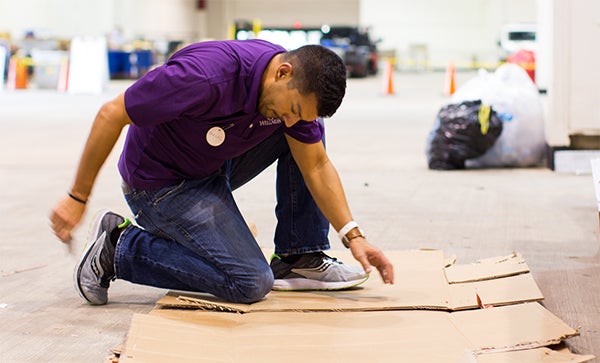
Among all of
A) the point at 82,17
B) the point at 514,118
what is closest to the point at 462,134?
the point at 514,118

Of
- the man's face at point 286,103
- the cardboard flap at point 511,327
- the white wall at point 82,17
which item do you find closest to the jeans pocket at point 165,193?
the man's face at point 286,103

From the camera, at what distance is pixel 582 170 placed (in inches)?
235

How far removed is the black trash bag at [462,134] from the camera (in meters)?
6.22

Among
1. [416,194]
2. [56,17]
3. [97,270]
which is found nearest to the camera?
[97,270]

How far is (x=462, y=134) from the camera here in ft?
20.6

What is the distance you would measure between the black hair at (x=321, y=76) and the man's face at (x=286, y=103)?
0.02 metres

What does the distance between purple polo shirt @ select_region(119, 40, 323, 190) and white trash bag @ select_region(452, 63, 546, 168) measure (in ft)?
12.5

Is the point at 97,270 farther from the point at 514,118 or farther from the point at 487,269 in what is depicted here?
the point at 514,118

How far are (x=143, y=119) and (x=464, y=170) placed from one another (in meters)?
4.24

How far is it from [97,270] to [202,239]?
37cm

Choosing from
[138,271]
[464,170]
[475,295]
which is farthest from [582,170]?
[138,271]

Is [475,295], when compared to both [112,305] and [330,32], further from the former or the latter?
[330,32]

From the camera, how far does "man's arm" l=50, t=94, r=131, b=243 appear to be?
2383mm

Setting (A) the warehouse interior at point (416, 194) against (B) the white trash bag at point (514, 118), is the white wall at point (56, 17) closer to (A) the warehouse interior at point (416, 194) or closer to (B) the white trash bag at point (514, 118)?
(A) the warehouse interior at point (416, 194)
